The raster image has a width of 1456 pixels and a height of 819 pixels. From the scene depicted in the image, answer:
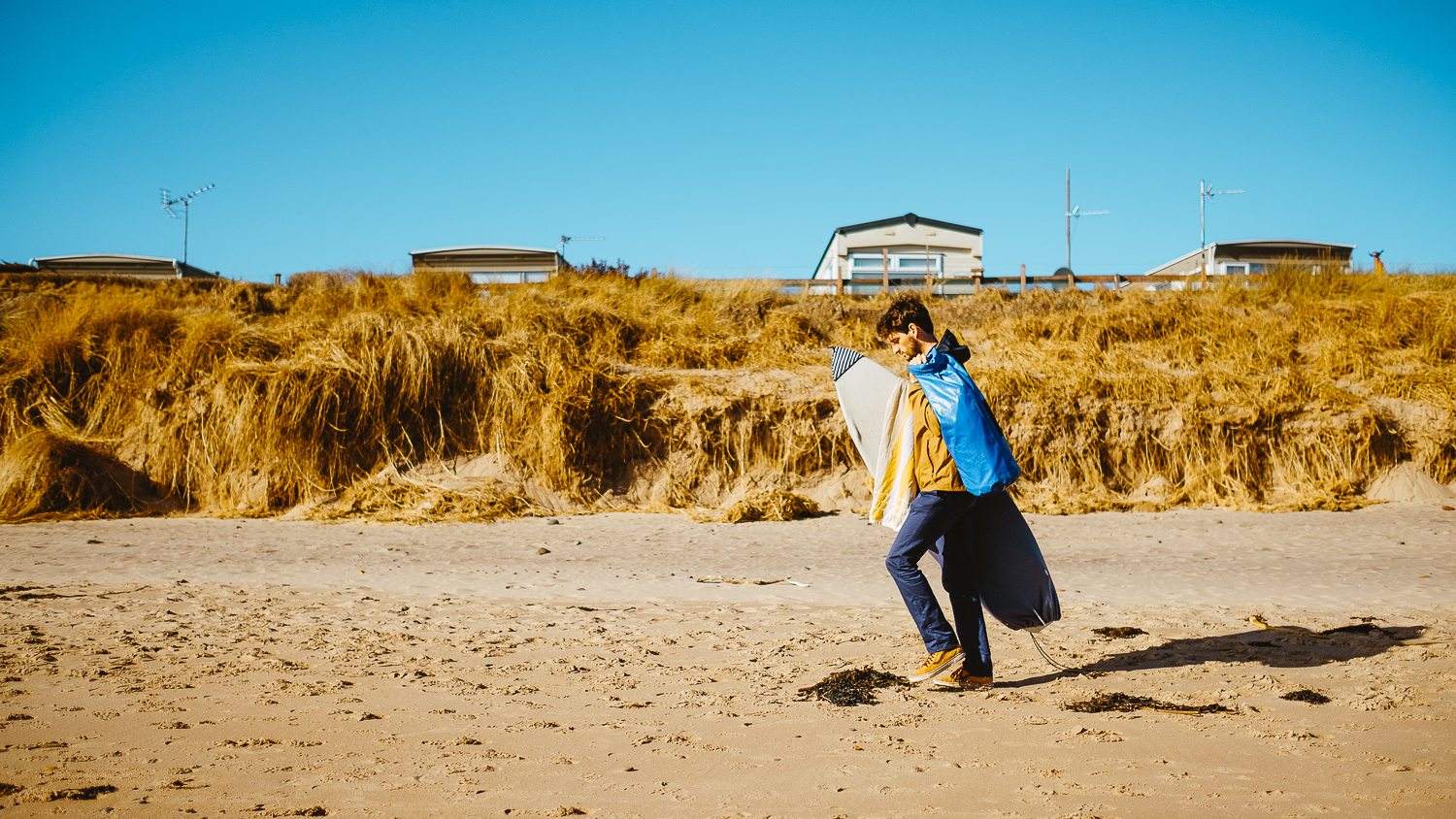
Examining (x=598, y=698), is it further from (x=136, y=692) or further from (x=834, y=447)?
(x=834, y=447)

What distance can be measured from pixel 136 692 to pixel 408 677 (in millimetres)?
1159

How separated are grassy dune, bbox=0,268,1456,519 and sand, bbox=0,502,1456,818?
3110 mm

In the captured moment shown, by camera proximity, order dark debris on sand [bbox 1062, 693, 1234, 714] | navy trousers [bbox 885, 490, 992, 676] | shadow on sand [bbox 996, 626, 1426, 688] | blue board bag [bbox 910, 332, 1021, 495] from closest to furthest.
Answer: dark debris on sand [bbox 1062, 693, 1234, 714] → blue board bag [bbox 910, 332, 1021, 495] → navy trousers [bbox 885, 490, 992, 676] → shadow on sand [bbox 996, 626, 1426, 688]

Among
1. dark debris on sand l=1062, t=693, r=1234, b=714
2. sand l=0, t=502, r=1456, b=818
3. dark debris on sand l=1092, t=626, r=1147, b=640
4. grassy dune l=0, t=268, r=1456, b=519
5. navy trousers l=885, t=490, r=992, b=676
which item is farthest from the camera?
grassy dune l=0, t=268, r=1456, b=519

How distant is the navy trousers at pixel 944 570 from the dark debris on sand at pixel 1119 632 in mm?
1402

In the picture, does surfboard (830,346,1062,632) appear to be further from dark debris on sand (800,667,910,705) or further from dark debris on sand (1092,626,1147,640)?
dark debris on sand (1092,626,1147,640)

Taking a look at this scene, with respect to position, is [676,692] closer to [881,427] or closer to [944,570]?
[944,570]

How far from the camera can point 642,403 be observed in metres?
12.1

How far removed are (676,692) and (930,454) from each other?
166 centimetres

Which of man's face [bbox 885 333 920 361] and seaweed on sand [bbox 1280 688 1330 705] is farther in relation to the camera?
man's face [bbox 885 333 920 361]

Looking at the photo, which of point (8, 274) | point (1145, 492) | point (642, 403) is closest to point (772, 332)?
point (642, 403)

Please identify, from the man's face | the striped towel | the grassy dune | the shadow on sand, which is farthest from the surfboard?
the grassy dune

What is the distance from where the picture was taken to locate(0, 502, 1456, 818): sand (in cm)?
290

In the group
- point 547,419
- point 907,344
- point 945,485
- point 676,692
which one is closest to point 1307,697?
point 945,485
